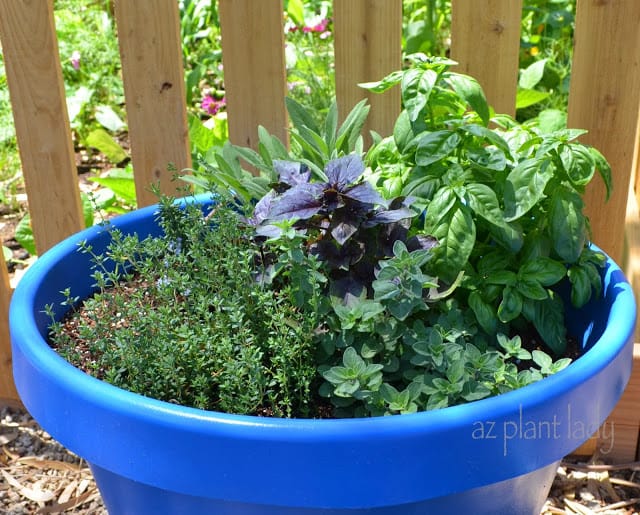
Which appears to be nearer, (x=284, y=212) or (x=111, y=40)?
(x=284, y=212)

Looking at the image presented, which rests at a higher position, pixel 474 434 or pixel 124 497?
pixel 474 434

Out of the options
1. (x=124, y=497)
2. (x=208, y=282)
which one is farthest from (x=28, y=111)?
(x=124, y=497)

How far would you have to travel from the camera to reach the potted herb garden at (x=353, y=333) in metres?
1.14

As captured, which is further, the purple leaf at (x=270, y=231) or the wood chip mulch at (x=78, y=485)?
the wood chip mulch at (x=78, y=485)

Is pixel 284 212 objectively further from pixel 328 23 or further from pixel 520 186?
pixel 328 23

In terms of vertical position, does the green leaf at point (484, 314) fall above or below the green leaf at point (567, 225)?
below

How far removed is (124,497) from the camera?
1361mm

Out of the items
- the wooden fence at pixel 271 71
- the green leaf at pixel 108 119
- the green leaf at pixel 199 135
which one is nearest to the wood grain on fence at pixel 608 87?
the wooden fence at pixel 271 71

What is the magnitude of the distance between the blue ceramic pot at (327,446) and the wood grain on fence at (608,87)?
0.86 meters

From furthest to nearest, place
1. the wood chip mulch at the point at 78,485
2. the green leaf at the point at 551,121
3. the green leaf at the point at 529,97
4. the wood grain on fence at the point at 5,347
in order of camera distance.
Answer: the green leaf at the point at 529,97
the wood grain on fence at the point at 5,347
the green leaf at the point at 551,121
the wood chip mulch at the point at 78,485

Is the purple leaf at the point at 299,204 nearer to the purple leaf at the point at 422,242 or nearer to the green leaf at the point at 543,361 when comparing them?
the purple leaf at the point at 422,242

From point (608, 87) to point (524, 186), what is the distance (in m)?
0.69

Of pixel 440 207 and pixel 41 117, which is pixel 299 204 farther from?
pixel 41 117

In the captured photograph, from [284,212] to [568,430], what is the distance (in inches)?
22.4
